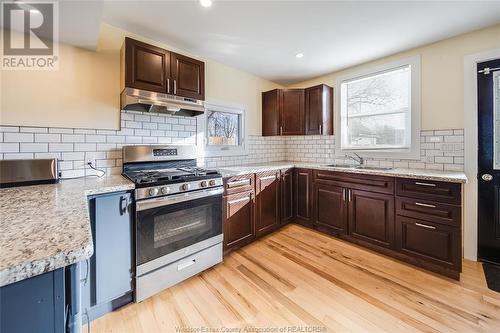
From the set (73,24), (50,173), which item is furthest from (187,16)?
(50,173)

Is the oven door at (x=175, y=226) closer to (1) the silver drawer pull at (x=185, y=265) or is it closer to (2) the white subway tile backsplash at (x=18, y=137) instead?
(1) the silver drawer pull at (x=185, y=265)

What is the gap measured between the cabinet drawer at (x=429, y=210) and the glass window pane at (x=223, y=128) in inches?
86.2

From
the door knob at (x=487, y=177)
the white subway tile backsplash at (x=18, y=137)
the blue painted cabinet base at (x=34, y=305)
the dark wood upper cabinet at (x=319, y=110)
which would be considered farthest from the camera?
the dark wood upper cabinet at (x=319, y=110)

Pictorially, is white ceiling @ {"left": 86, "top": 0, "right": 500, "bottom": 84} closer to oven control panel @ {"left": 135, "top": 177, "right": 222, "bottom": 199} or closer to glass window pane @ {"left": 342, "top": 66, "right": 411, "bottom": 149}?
glass window pane @ {"left": 342, "top": 66, "right": 411, "bottom": 149}

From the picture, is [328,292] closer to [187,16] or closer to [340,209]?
[340,209]

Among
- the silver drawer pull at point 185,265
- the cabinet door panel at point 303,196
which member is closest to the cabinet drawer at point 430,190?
the cabinet door panel at point 303,196

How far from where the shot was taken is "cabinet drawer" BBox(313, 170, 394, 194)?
2387mm

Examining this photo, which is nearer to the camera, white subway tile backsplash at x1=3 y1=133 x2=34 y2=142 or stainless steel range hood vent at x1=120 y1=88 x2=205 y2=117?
white subway tile backsplash at x1=3 y1=133 x2=34 y2=142

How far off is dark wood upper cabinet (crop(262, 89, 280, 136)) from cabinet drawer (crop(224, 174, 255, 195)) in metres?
1.15

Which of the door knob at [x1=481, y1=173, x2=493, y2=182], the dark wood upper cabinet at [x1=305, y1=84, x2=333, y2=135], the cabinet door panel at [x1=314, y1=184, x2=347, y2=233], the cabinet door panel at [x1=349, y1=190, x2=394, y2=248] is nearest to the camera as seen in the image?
the door knob at [x1=481, y1=173, x2=493, y2=182]

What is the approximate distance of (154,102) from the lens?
2057 mm

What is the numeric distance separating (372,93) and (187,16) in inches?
102

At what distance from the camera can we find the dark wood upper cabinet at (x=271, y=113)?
138 inches

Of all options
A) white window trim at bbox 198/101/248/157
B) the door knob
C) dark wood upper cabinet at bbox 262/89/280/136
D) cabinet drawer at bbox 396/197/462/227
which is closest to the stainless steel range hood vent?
white window trim at bbox 198/101/248/157
